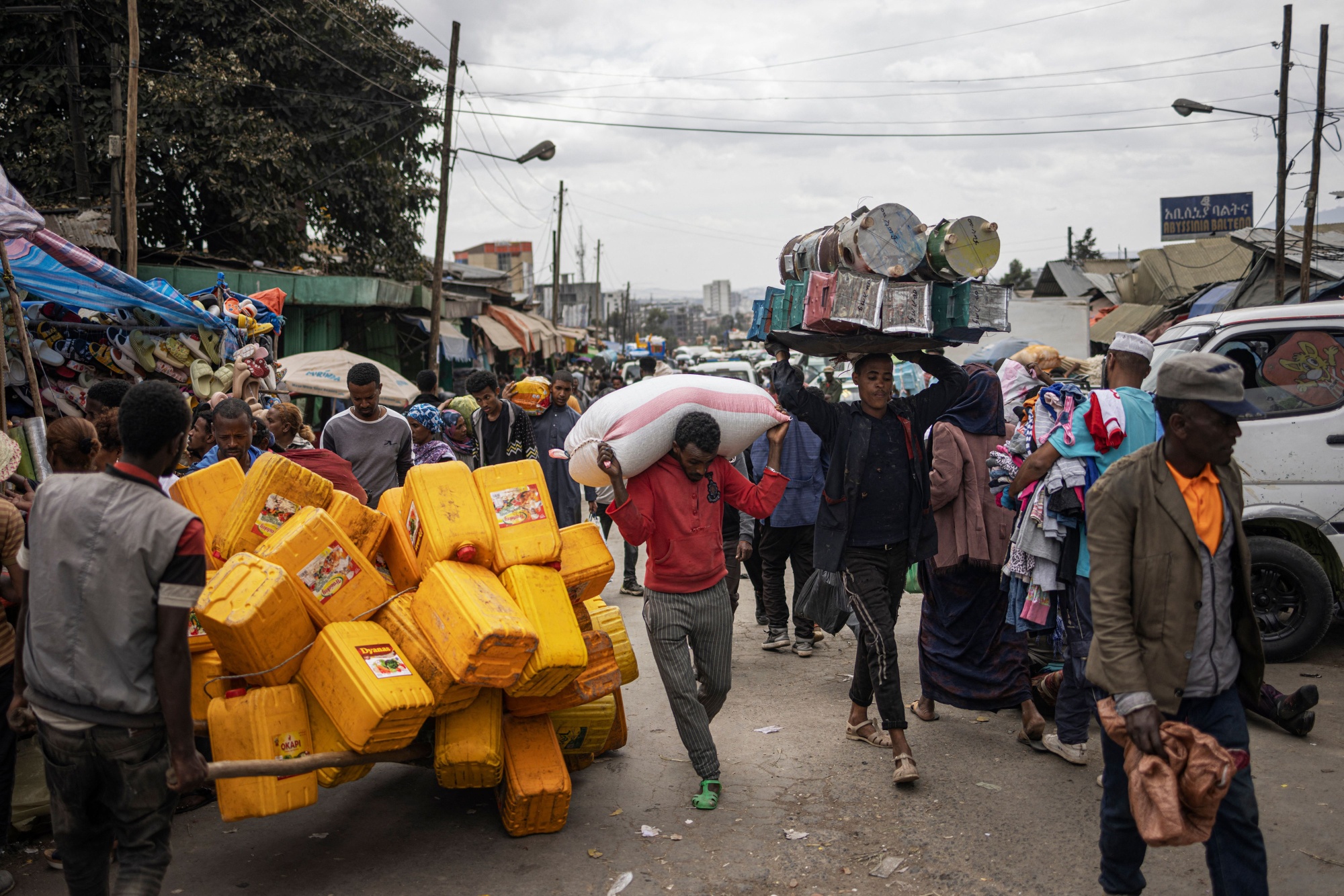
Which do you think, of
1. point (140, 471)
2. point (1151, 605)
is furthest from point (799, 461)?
point (140, 471)

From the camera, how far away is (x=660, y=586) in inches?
174

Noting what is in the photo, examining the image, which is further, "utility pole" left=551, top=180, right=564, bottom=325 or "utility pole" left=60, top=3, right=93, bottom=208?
"utility pole" left=551, top=180, right=564, bottom=325

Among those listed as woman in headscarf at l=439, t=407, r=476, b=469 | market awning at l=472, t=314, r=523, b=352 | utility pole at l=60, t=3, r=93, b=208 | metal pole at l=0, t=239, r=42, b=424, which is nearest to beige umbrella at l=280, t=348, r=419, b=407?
utility pole at l=60, t=3, r=93, b=208

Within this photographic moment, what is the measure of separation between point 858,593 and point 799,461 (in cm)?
226

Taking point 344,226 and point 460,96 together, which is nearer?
point 460,96

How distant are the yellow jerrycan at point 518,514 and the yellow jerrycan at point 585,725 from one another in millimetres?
725

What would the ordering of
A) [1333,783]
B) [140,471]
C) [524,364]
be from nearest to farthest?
[140,471]
[1333,783]
[524,364]

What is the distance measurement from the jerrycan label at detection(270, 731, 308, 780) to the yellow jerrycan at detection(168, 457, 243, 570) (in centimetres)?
Answer: 107

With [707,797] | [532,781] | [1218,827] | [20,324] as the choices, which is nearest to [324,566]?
[532,781]

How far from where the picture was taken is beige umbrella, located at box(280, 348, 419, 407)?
11.9 metres

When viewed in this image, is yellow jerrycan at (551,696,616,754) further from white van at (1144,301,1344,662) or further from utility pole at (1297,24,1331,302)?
utility pole at (1297,24,1331,302)

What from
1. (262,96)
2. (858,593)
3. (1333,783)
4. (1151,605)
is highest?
(262,96)

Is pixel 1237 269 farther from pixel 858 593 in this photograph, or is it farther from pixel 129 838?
pixel 129 838

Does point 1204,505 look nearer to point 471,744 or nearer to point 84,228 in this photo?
point 471,744
